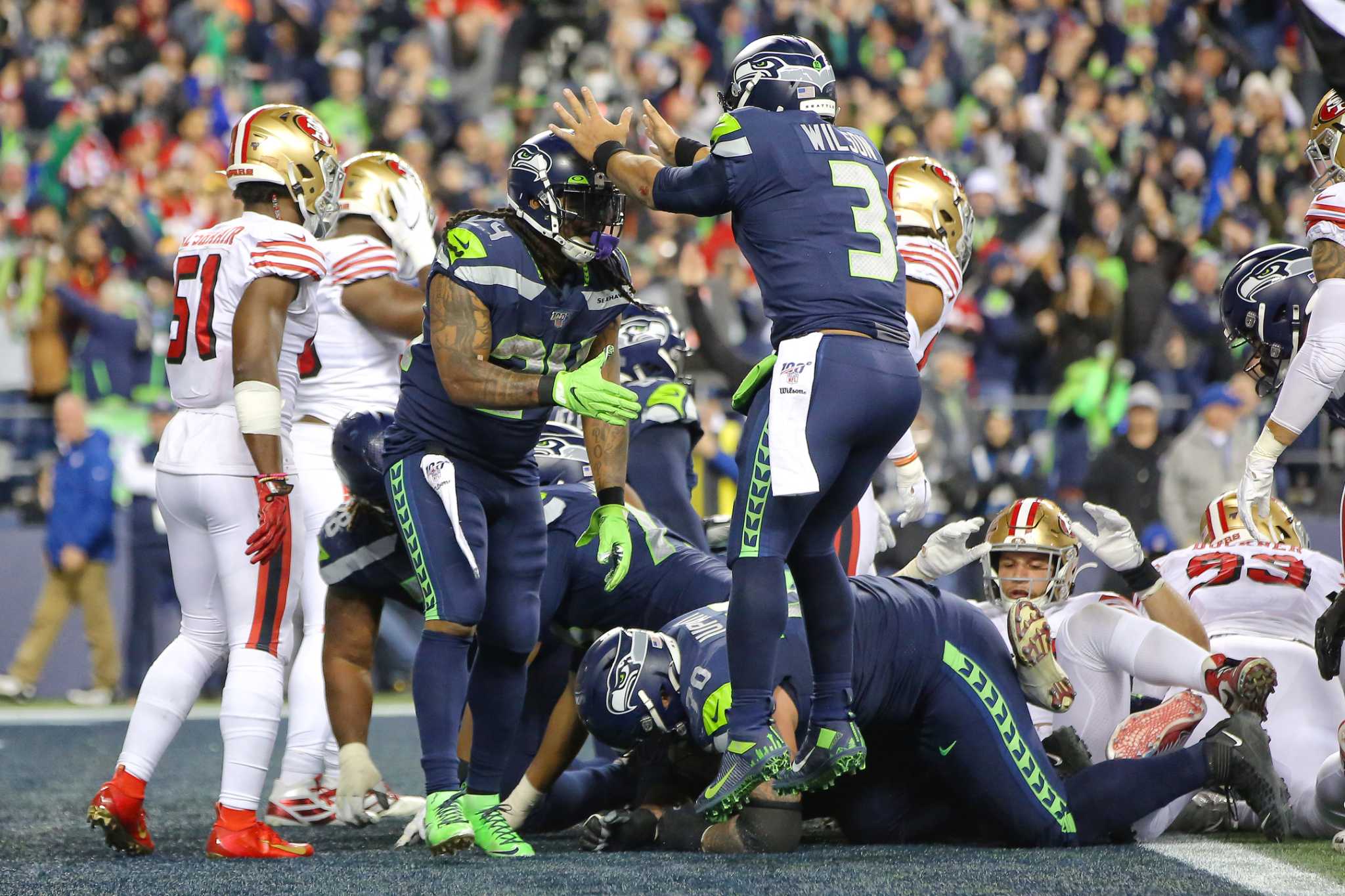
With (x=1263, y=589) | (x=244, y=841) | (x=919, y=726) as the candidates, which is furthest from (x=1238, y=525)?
(x=244, y=841)

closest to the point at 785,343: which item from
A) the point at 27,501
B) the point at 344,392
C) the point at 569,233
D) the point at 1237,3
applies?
the point at 569,233

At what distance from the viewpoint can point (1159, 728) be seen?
507cm

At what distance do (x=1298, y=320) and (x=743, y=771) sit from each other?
2.33 meters

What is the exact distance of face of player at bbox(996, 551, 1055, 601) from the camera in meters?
5.42

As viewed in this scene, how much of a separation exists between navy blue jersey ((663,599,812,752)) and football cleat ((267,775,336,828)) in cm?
155

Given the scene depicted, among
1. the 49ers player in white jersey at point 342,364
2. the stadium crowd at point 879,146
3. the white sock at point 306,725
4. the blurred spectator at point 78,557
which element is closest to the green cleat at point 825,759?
the 49ers player in white jersey at point 342,364

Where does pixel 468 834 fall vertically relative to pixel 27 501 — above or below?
below

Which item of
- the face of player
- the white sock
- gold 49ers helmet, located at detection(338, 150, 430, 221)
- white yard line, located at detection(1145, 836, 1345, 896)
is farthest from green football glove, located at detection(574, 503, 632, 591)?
gold 49ers helmet, located at detection(338, 150, 430, 221)

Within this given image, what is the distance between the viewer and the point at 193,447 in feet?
15.9

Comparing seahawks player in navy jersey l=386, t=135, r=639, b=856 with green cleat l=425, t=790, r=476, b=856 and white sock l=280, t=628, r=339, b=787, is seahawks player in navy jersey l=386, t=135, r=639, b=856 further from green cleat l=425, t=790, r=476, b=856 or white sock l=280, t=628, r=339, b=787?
white sock l=280, t=628, r=339, b=787

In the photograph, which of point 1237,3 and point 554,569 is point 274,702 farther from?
point 1237,3

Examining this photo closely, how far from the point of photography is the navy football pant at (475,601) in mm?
4617

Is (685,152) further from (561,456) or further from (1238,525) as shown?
(1238,525)

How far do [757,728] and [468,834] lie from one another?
0.81 m
